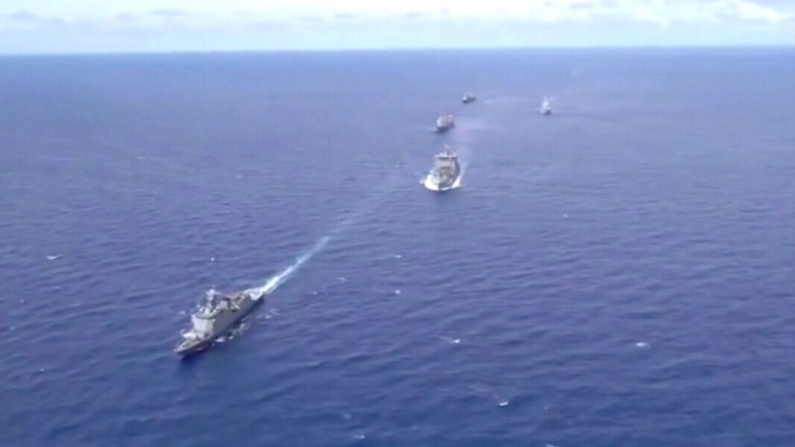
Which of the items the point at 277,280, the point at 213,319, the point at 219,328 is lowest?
the point at 219,328

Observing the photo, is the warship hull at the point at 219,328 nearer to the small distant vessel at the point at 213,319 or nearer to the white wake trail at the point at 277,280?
the small distant vessel at the point at 213,319

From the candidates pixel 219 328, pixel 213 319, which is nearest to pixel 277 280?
pixel 219 328

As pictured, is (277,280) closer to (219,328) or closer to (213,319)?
(219,328)

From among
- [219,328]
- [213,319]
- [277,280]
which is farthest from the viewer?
[277,280]

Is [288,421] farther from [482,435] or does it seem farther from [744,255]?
[744,255]

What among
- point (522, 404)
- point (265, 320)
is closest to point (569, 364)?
point (522, 404)

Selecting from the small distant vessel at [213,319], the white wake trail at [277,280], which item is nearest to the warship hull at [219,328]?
the small distant vessel at [213,319]

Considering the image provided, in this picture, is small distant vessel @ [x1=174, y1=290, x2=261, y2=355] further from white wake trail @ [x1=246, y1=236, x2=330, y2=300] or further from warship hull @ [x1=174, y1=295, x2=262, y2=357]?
white wake trail @ [x1=246, y1=236, x2=330, y2=300]

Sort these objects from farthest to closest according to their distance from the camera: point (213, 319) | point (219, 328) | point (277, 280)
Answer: point (277, 280), point (219, 328), point (213, 319)
